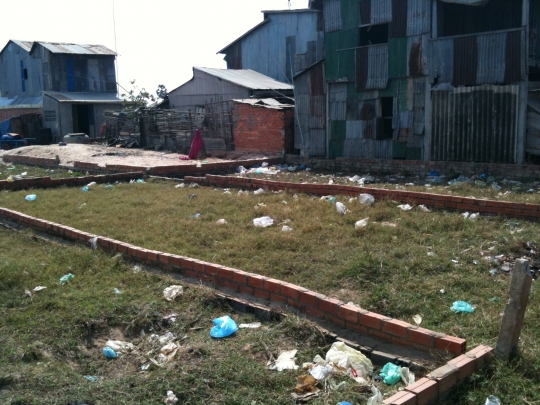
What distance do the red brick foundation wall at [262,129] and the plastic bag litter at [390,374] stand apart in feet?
44.5

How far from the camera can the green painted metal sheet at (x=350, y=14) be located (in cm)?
1466

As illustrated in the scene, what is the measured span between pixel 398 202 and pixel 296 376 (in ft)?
16.9

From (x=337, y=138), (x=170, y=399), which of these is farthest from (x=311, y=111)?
(x=170, y=399)

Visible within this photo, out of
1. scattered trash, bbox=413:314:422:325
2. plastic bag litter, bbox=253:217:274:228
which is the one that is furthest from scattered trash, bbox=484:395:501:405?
plastic bag litter, bbox=253:217:274:228

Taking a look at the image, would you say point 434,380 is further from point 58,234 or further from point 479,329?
point 58,234

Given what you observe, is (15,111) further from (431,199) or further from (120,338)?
(120,338)

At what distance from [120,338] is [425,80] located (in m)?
11.4

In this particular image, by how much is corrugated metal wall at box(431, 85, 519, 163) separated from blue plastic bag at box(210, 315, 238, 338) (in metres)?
10.1

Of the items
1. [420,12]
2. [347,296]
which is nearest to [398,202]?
[347,296]

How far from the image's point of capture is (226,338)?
165 inches

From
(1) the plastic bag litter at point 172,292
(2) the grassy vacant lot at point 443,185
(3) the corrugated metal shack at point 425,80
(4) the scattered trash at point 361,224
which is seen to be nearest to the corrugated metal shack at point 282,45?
(3) the corrugated metal shack at point 425,80

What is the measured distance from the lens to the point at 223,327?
4.26 metres

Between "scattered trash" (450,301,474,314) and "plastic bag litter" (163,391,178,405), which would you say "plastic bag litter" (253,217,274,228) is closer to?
"scattered trash" (450,301,474,314)

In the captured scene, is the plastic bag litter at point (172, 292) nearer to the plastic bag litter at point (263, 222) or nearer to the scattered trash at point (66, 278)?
the scattered trash at point (66, 278)
